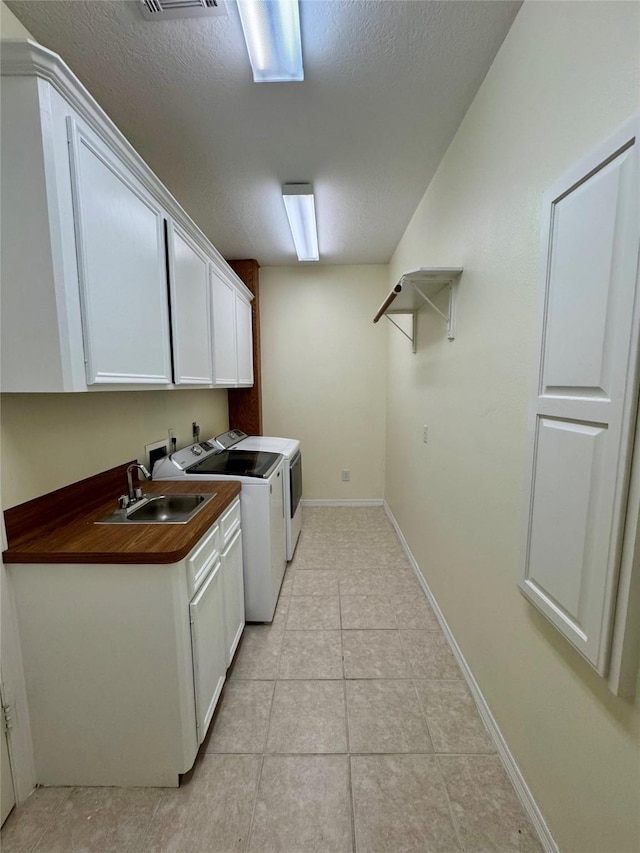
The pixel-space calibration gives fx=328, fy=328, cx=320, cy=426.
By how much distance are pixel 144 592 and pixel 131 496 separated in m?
0.57

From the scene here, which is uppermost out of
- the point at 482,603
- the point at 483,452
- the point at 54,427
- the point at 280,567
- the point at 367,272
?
the point at 367,272

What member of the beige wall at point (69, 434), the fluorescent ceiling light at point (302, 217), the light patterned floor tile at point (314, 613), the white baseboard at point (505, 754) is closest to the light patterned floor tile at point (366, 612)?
the light patterned floor tile at point (314, 613)

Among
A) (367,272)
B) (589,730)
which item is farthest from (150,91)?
(589,730)

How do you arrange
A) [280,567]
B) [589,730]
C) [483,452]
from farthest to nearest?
[280,567] < [483,452] < [589,730]

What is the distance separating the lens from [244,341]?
3059 millimetres

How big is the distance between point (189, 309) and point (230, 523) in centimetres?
120

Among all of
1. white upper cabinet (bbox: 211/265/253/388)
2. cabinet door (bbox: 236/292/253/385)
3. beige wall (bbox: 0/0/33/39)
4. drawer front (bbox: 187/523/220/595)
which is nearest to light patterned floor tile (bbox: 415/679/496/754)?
A: drawer front (bbox: 187/523/220/595)

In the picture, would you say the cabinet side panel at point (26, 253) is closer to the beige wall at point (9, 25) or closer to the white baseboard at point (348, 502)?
the beige wall at point (9, 25)

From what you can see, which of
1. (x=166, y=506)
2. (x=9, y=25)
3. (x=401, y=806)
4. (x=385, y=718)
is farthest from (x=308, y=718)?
→ (x=9, y=25)

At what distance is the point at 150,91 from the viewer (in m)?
1.42

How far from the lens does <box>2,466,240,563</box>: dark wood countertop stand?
1.06m

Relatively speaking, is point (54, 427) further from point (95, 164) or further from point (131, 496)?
point (95, 164)

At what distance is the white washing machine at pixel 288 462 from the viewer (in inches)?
99.6

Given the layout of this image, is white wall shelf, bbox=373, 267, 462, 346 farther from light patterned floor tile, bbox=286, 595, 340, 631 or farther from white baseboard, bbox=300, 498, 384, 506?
white baseboard, bbox=300, 498, 384, 506
